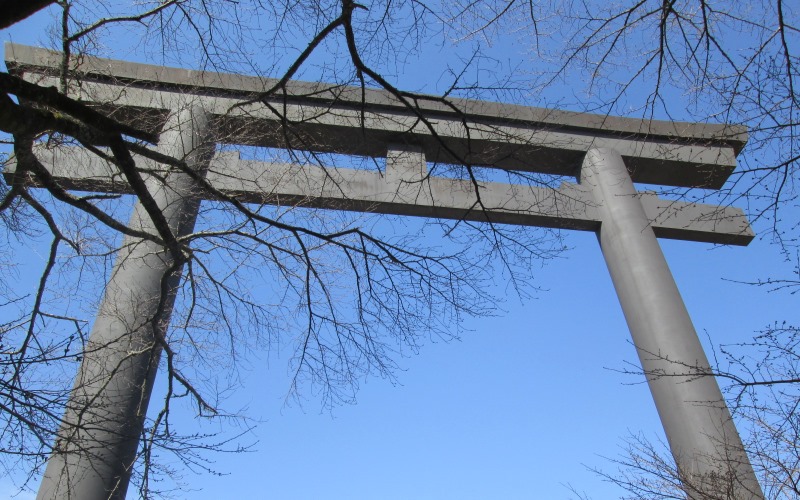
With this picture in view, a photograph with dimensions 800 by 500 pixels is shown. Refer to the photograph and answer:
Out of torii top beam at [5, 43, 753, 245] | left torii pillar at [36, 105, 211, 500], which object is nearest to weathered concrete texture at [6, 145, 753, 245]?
torii top beam at [5, 43, 753, 245]

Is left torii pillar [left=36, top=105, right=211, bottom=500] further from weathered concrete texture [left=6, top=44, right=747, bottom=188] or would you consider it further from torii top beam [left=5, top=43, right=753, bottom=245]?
weathered concrete texture [left=6, top=44, right=747, bottom=188]

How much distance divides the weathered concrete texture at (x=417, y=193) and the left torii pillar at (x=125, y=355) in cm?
42

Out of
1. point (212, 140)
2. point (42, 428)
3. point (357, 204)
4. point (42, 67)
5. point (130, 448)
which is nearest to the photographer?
point (42, 428)

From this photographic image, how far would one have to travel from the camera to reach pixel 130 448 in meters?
3.50

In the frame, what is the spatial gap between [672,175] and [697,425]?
3.16m

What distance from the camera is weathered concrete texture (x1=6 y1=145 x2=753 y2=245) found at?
4.56 metres

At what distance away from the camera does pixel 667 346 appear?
4.67 metres

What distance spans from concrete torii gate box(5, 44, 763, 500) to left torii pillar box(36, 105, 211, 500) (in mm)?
14

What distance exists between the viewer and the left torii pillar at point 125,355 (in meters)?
3.33

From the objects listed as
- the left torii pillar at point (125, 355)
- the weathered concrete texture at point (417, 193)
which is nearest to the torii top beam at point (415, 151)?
the weathered concrete texture at point (417, 193)

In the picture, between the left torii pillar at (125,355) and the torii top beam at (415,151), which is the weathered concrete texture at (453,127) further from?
the left torii pillar at (125,355)

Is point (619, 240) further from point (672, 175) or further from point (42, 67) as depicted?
point (42, 67)

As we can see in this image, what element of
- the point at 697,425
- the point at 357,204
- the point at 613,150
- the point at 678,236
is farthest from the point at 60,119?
the point at 678,236

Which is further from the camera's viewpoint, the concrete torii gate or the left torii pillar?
the concrete torii gate
